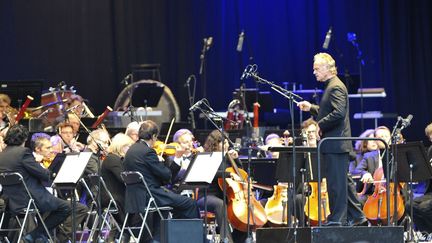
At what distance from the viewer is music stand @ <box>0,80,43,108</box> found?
571 inches

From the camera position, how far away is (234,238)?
459 inches

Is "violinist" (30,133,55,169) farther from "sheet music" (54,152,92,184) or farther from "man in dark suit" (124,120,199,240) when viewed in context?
"man in dark suit" (124,120,199,240)

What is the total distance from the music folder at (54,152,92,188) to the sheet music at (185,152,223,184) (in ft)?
3.62

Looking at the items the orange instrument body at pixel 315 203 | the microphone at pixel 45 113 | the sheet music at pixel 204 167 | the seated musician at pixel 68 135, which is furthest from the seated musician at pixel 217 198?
the microphone at pixel 45 113

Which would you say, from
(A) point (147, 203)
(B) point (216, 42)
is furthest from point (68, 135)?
(B) point (216, 42)

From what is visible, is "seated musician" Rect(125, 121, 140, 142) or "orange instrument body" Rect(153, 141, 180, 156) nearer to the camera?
"orange instrument body" Rect(153, 141, 180, 156)

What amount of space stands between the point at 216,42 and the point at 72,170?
8.21 m

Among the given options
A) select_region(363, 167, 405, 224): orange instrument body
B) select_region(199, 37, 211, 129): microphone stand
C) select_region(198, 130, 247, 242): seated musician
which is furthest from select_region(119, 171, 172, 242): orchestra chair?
select_region(199, 37, 211, 129): microphone stand

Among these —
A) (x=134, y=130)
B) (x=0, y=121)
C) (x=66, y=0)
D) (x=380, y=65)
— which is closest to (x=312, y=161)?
(x=134, y=130)

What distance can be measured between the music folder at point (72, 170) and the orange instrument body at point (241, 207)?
181 cm

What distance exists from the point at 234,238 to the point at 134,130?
6.65ft

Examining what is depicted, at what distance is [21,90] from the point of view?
573 inches

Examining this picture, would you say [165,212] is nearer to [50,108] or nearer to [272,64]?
[50,108]

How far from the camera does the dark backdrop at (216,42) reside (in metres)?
17.7
